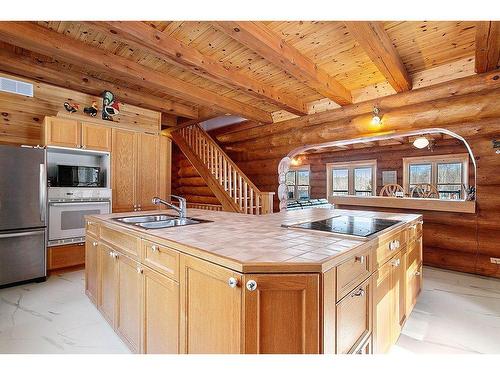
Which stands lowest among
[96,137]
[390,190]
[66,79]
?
[390,190]

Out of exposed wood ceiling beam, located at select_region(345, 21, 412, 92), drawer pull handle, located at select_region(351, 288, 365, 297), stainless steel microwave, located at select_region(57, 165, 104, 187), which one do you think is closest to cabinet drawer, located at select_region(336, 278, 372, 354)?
drawer pull handle, located at select_region(351, 288, 365, 297)

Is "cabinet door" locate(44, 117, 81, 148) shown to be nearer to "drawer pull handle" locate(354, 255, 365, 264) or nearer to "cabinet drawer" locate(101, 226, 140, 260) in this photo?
"cabinet drawer" locate(101, 226, 140, 260)

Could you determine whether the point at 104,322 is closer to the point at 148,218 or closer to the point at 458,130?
the point at 148,218

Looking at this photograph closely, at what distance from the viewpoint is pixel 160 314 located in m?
1.55

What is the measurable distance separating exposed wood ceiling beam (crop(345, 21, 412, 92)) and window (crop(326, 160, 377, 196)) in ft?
19.3

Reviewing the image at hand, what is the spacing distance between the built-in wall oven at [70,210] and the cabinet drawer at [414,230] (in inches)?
154

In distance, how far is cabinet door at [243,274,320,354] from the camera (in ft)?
3.57

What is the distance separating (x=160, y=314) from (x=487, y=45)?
3.76m

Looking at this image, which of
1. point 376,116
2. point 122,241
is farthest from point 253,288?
point 376,116

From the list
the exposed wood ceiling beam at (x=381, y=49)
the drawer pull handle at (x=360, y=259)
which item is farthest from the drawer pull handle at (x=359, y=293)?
the exposed wood ceiling beam at (x=381, y=49)

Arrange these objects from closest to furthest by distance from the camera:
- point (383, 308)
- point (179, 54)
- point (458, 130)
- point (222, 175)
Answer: point (383, 308), point (179, 54), point (458, 130), point (222, 175)
